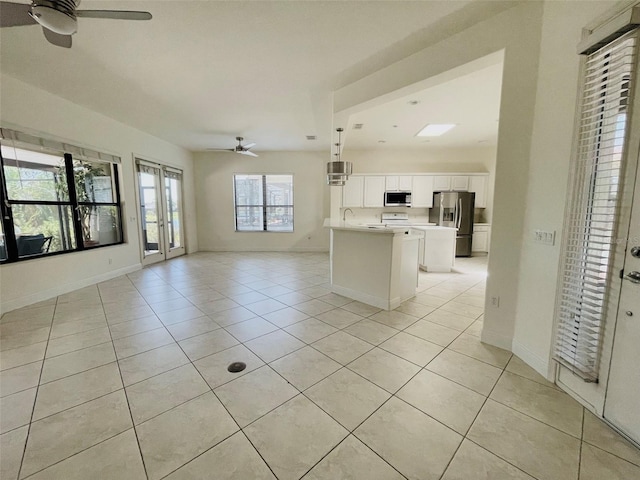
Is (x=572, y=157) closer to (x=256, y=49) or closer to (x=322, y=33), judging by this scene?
(x=322, y=33)

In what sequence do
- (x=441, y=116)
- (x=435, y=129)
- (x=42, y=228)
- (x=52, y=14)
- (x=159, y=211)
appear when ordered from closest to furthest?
(x=52, y=14) < (x=42, y=228) < (x=441, y=116) < (x=435, y=129) < (x=159, y=211)

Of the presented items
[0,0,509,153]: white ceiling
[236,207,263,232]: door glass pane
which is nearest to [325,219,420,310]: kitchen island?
[0,0,509,153]: white ceiling

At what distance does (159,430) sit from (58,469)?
1.42ft

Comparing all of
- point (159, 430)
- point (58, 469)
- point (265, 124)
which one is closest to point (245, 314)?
point (159, 430)

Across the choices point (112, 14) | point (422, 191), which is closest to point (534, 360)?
point (112, 14)

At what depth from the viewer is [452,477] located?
1262mm

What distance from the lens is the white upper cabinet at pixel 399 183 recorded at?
694cm

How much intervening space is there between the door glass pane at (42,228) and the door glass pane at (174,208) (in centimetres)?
249

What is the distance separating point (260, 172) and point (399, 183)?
395 cm

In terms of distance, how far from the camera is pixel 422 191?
694 cm

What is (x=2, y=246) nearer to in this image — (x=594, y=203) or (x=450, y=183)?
(x=594, y=203)

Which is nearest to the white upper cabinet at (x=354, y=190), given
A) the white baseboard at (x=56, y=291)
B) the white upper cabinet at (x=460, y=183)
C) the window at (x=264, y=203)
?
the window at (x=264, y=203)

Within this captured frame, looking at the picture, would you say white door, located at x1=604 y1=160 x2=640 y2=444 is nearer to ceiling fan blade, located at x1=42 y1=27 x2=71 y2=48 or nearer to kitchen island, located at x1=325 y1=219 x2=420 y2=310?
kitchen island, located at x1=325 y1=219 x2=420 y2=310

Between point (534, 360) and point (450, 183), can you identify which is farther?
point (450, 183)
